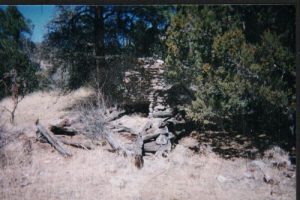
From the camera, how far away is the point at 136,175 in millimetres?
5016

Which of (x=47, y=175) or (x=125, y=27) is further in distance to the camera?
(x=125, y=27)

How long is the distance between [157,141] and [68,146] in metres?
1.71

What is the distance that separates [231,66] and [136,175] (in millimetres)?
2341

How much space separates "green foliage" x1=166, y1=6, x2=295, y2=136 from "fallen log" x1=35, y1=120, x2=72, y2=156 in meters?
2.34

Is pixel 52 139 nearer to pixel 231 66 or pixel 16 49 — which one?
pixel 16 49

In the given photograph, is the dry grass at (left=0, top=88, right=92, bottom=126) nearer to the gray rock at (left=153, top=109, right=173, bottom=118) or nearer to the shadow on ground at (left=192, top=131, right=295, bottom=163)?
the gray rock at (left=153, top=109, right=173, bottom=118)

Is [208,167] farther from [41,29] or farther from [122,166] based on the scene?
[41,29]

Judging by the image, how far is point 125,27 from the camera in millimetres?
5719

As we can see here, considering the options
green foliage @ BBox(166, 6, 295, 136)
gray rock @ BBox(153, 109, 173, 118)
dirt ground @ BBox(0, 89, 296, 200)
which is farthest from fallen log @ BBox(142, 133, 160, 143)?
green foliage @ BBox(166, 6, 295, 136)

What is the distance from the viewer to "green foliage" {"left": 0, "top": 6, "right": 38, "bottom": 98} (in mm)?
5254

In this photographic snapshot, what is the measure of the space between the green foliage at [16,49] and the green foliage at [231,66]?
8.65 feet

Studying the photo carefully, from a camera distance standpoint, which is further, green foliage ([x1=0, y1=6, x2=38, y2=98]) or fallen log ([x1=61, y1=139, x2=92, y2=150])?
fallen log ([x1=61, y1=139, x2=92, y2=150])

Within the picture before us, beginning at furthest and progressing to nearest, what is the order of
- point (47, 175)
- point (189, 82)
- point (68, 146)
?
point (68, 146) → point (189, 82) → point (47, 175)

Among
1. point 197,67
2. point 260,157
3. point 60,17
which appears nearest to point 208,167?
point 260,157
